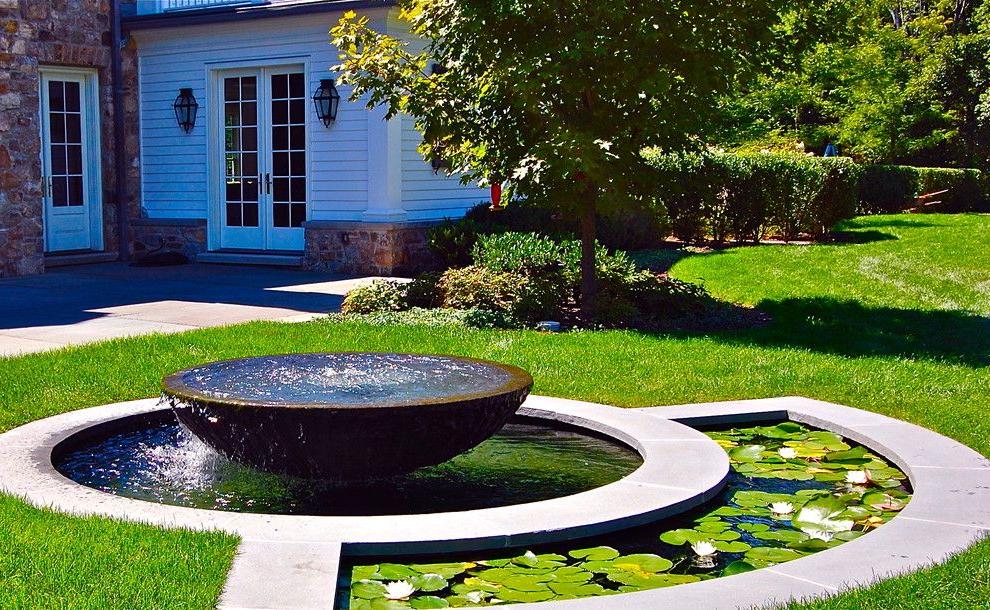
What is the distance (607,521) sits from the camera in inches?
172

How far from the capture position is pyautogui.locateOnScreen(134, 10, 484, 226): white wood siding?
15.1 m

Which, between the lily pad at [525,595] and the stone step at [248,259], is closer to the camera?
the lily pad at [525,595]

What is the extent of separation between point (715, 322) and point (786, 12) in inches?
109

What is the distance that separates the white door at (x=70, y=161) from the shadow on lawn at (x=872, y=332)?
10.1 meters

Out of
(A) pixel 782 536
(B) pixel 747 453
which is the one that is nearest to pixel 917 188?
(B) pixel 747 453

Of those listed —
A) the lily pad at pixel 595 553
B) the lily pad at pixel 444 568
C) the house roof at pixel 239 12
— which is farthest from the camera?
the house roof at pixel 239 12

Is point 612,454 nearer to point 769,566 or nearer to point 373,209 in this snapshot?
point 769,566

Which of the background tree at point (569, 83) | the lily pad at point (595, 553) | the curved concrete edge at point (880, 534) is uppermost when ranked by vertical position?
the background tree at point (569, 83)

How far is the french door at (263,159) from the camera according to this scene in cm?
1578

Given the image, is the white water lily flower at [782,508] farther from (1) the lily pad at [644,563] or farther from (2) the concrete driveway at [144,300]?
(2) the concrete driveway at [144,300]

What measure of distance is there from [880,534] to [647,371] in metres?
3.52

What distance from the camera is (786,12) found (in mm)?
9727

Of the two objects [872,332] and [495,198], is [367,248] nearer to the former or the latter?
[495,198]

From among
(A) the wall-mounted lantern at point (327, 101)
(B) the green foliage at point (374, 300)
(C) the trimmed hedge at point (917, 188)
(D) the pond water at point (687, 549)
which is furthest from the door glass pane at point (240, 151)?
(D) the pond water at point (687, 549)
